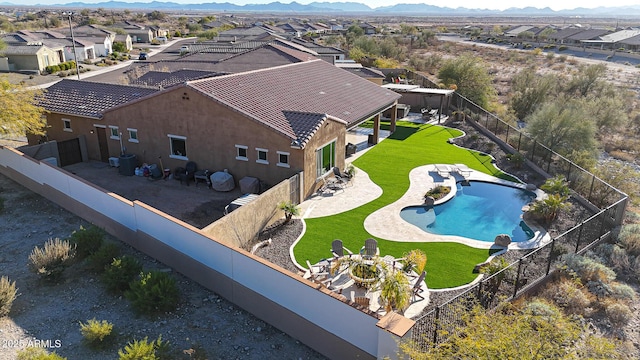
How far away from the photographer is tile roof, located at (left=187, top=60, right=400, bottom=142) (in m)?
21.9

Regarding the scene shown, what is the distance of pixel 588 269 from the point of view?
16.2 meters

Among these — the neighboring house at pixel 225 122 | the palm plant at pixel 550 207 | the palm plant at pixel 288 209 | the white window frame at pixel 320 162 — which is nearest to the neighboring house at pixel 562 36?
the neighboring house at pixel 225 122

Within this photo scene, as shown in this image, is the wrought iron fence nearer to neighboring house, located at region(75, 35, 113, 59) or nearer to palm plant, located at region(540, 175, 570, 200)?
palm plant, located at region(540, 175, 570, 200)

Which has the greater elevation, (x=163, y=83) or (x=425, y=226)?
(x=163, y=83)

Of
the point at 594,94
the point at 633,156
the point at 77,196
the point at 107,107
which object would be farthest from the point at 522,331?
the point at 594,94

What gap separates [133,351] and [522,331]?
8.63 meters

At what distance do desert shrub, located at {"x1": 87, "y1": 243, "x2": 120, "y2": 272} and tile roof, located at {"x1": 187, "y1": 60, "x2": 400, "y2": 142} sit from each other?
8.98m

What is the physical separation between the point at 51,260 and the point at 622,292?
65.3 feet

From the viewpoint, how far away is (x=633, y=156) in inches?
1304

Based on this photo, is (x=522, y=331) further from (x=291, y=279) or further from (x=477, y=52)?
(x=477, y=52)

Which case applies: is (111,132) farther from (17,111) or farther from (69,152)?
(17,111)

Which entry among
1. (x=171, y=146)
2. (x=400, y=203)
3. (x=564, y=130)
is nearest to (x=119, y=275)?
(x=171, y=146)

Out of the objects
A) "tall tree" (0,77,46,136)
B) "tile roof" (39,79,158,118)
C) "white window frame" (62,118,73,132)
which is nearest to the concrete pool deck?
"tile roof" (39,79,158,118)

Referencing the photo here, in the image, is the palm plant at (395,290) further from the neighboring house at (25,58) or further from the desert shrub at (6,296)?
the neighboring house at (25,58)
